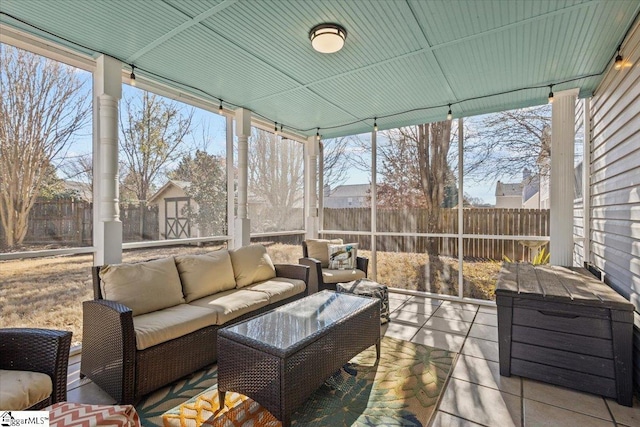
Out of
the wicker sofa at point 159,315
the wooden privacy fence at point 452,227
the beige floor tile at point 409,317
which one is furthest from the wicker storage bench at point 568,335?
the wicker sofa at point 159,315

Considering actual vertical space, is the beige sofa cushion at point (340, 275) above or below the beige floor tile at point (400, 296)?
above

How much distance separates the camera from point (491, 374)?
8.31 feet

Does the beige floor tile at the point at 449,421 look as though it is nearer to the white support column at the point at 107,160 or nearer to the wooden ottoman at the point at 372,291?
the wooden ottoman at the point at 372,291

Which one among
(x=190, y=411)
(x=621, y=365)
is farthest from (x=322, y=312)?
(x=621, y=365)

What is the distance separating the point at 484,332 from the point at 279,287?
7.62 ft

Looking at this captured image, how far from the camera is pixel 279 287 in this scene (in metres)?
3.46

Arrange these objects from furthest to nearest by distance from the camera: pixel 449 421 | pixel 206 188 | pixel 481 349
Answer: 1. pixel 206 188
2. pixel 481 349
3. pixel 449 421

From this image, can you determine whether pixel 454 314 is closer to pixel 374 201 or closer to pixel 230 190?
pixel 374 201

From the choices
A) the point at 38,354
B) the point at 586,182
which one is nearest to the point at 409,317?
the point at 586,182

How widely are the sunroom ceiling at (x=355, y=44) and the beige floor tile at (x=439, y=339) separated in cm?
281

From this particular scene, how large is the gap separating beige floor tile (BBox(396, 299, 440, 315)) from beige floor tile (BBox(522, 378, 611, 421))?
1.72 metres

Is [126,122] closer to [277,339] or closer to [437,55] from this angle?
[277,339]

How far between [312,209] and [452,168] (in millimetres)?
2544

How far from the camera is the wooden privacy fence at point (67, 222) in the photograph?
2701 millimetres
